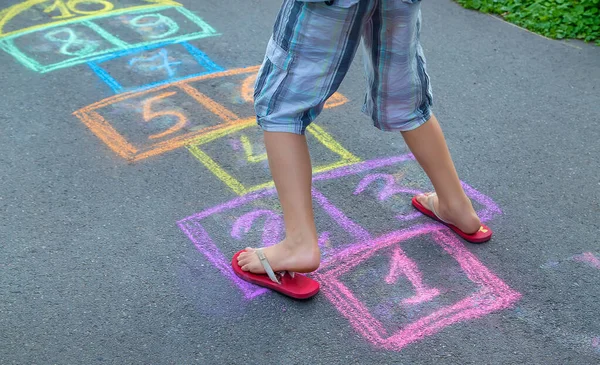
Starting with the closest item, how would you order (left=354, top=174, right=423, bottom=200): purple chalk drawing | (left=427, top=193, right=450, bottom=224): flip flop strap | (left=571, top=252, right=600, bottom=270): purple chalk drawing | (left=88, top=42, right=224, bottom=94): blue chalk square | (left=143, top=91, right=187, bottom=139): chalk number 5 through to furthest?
(left=571, top=252, right=600, bottom=270): purple chalk drawing
(left=427, top=193, right=450, bottom=224): flip flop strap
(left=354, top=174, right=423, bottom=200): purple chalk drawing
(left=143, top=91, right=187, bottom=139): chalk number 5
(left=88, top=42, right=224, bottom=94): blue chalk square

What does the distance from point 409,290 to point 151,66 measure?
2.26 meters

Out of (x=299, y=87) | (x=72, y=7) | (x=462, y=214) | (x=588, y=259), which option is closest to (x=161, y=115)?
(x=299, y=87)

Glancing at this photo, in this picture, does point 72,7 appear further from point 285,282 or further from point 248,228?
point 285,282

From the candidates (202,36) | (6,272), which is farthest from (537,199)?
(202,36)

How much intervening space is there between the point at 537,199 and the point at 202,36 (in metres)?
2.42

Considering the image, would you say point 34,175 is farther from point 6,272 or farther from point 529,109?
point 529,109

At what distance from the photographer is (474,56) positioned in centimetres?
426

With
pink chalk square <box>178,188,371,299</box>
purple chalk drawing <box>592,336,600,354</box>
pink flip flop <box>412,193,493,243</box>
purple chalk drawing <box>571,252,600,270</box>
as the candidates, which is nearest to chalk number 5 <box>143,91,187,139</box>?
pink chalk square <box>178,188,371,299</box>

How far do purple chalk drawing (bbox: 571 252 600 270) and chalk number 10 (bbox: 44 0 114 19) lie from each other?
3.53m

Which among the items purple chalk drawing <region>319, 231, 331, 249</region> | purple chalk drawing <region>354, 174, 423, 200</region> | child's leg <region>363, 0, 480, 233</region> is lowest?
purple chalk drawing <region>319, 231, 331, 249</region>

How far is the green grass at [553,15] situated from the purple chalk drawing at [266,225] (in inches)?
108

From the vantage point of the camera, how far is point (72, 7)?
4.75 meters

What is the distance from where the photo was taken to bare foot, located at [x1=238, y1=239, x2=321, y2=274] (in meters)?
2.26

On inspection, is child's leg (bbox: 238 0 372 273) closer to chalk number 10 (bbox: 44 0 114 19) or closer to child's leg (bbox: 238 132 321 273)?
child's leg (bbox: 238 132 321 273)
